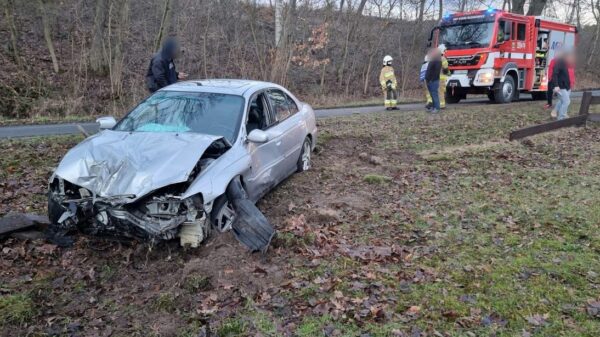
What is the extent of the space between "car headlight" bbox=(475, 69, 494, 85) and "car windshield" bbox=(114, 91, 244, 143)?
1230 cm

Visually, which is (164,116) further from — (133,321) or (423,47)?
(423,47)

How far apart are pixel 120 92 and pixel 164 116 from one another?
487 inches

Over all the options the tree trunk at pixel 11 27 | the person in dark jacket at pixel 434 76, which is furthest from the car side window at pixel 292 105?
the tree trunk at pixel 11 27

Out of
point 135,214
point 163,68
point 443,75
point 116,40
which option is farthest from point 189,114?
point 116,40

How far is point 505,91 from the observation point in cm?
1711

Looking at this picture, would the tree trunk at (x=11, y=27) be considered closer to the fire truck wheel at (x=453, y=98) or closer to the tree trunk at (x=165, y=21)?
the tree trunk at (x=165, y=21)

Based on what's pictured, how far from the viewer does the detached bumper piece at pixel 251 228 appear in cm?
455

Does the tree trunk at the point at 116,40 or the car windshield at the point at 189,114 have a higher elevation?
the tree trunk at the point at 116,40

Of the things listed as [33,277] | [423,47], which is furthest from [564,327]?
[423,47]

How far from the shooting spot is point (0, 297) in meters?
3.76

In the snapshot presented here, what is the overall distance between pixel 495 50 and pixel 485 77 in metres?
0.93

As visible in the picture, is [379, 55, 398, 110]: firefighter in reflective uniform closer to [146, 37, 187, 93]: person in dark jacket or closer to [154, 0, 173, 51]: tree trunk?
[154, 0, 173, 51]: tree trunk

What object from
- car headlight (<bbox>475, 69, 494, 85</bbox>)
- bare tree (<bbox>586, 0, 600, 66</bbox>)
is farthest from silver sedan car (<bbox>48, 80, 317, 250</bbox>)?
bare tree (<bbox>586, 0, 600, 66</bbox>)

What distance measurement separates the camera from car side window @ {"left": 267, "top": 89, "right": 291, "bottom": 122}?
6707 millimetres
